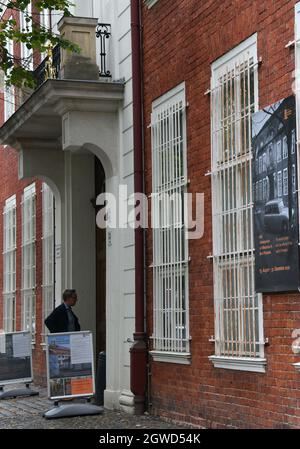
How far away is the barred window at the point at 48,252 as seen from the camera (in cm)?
1853

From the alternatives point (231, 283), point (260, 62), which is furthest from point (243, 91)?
point (231, 283)

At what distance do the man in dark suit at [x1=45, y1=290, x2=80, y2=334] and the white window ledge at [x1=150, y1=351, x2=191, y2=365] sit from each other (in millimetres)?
2090

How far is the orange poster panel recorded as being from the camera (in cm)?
1259

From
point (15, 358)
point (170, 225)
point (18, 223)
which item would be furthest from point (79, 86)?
point (18, 223)

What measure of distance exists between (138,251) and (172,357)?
1.77 metres

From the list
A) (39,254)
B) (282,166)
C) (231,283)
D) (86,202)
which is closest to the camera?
(282,166)

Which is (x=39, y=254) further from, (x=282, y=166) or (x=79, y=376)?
(x=282, y=166)

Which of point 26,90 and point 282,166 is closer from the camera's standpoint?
point 282,166

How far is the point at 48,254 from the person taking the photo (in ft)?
61.8

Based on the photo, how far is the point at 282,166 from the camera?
8.86 meters

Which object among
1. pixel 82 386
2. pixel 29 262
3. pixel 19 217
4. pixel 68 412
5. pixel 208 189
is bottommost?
pixel 68 412

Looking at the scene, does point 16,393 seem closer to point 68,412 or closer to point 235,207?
point 68,412
